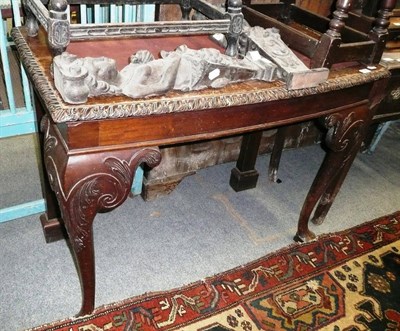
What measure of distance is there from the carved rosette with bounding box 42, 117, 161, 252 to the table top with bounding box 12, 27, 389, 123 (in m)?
0.12

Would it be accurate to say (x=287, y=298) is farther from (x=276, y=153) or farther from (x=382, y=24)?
(x=382, y=24)

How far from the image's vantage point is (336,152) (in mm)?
→ 1490

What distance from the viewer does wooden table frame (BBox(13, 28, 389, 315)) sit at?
0.90 m

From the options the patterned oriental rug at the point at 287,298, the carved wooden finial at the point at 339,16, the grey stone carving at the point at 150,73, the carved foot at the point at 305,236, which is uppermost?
the carved wooden finial at the point at 339,16

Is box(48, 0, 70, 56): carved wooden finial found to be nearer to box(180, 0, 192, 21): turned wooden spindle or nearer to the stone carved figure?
the stone carved figure

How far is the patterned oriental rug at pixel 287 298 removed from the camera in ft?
4.60

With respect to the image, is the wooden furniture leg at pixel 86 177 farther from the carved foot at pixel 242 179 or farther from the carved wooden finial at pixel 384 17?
the carved foot at pixel 242 179

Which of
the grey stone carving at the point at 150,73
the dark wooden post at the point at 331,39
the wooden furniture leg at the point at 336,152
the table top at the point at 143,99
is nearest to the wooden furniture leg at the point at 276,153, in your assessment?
the wooden furniture leg at the point at 336,152

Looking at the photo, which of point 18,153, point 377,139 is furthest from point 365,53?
point 18,153

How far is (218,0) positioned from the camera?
1726 millimetres

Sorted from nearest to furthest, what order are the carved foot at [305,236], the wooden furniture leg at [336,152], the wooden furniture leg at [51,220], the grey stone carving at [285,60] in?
the grey stone carving at [285,60], the wooden furniture leg at [336,152], the wooden furniture leg at [51,220], the carved foot at [305,236]

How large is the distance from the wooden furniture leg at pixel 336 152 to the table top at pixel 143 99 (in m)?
0.15

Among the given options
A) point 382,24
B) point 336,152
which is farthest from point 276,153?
point 382,24

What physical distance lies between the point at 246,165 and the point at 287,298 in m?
0.73
